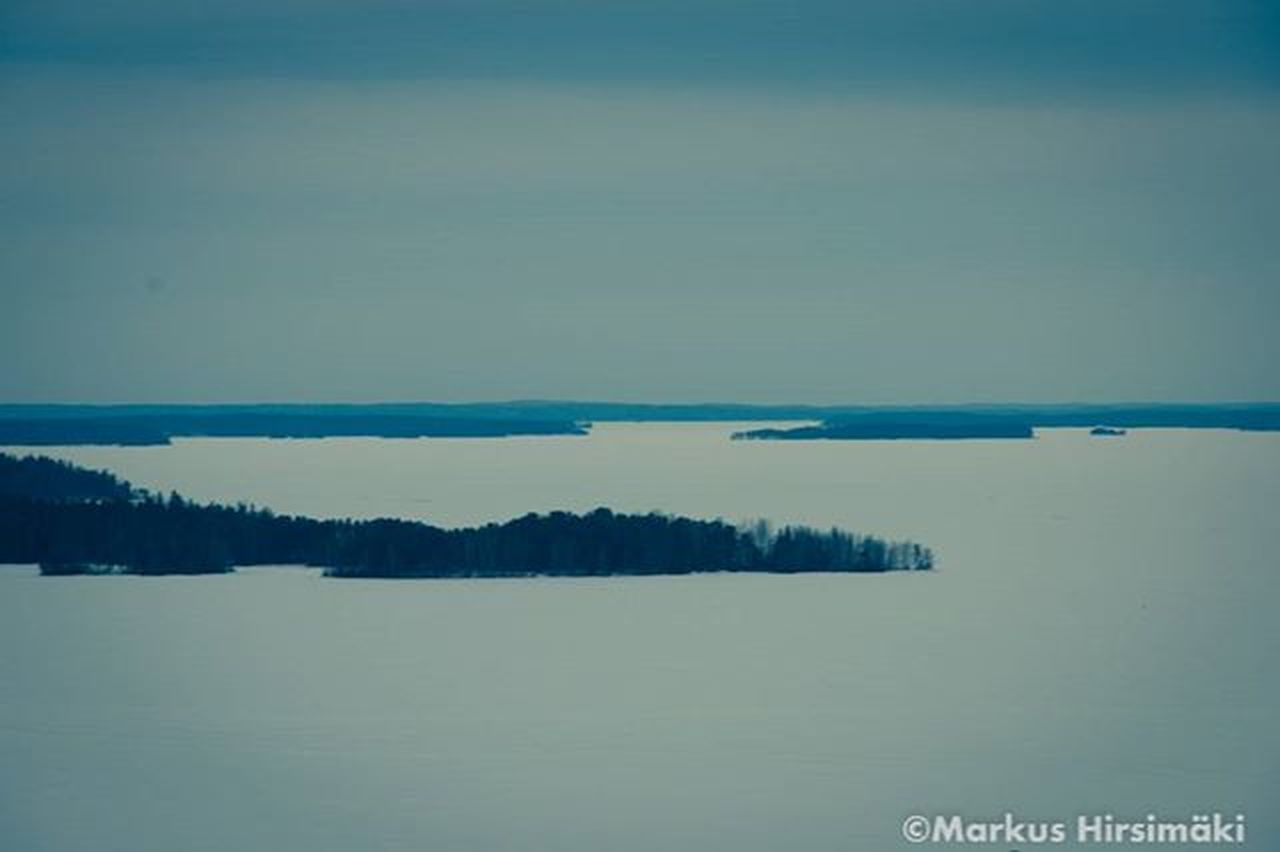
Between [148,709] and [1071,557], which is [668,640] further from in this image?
[1071,557]

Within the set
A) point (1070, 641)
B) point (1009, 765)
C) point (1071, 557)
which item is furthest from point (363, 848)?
point (1071, 557)

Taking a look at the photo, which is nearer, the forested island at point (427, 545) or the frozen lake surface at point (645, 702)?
Answer: the frozen lake surface at point (645, 702)

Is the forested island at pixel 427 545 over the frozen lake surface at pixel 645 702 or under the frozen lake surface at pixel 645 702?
over

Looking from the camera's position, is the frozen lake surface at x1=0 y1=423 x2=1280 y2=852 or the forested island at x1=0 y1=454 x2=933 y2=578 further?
the forested island at x1=0 y1=454 x2=933 y2=578

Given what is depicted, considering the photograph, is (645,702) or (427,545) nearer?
(645,702)

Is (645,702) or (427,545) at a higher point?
(427,545)
